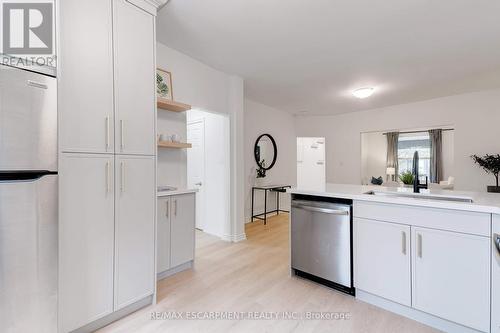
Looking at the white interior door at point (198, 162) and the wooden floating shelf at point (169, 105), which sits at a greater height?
the wooden floating shelf at point (169, 105)

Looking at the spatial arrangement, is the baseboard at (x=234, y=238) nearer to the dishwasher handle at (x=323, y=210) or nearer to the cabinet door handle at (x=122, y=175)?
the dishwasher handle at (x=323, y=210)

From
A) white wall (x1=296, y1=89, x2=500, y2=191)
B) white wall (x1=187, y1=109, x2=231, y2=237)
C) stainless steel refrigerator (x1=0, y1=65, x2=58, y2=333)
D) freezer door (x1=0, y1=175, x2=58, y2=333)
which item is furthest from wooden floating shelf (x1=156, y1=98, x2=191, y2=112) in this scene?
white wall (x1=296, y1=89, x2=500, y2=191)

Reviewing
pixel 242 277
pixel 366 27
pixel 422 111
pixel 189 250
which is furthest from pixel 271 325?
pixel 422 111

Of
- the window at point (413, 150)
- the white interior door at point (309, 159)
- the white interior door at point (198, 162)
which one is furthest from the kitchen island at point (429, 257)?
the window at point (413, 150)

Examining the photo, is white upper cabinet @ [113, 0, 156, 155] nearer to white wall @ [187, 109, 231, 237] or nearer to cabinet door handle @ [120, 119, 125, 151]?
cabinet door handle @ [120, 119, 125, 151]

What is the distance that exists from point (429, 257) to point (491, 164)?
409 cm

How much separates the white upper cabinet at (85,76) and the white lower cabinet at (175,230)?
3.20ft

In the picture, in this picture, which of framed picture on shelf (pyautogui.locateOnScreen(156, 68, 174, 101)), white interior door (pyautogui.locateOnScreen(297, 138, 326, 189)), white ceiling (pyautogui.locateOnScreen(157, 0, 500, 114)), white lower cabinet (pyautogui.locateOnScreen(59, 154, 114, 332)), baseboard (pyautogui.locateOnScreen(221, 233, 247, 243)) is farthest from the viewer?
white interior door (pyautogui.locateOnScreen(297, 138, 326, 189))

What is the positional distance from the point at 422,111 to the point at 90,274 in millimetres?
6337

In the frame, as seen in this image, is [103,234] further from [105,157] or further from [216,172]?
[216,172]

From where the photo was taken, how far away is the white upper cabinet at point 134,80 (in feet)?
5.82

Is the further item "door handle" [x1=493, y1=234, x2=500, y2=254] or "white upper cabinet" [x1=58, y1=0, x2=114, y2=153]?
"white upper cabinet" [x1=58, y1=0, x2=114, y2=153]

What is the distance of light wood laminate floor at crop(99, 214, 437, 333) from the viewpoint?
1730 mm

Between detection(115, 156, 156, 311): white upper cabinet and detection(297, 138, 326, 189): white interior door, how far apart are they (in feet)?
18.2
